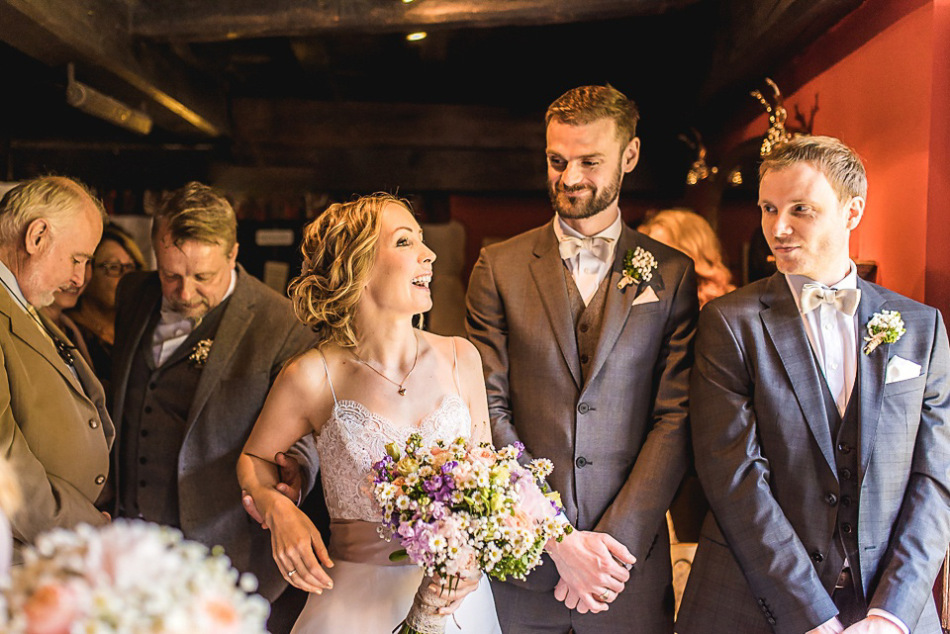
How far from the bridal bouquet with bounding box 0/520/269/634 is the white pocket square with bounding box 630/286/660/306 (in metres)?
2.00

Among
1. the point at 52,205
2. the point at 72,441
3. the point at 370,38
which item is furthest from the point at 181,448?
the point at 370,38

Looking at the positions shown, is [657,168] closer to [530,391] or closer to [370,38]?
[370,38]

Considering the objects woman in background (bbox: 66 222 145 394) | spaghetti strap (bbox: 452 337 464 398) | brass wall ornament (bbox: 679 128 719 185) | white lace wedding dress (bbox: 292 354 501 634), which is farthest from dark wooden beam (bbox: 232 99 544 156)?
white lace wedding dress (bbox: 292 354 501 634)

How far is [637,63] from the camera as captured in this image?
6191 mm

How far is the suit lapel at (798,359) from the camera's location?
2.45 m

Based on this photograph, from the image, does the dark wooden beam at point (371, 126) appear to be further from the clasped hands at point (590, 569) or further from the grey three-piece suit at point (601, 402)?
the clasped hands at point (590, 569)

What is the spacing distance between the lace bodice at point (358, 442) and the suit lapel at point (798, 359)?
102 centimetres

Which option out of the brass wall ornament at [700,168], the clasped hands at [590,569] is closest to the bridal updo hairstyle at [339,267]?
the clasped hands at [590,569]

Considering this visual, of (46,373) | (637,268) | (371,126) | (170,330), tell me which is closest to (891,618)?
(637,268)

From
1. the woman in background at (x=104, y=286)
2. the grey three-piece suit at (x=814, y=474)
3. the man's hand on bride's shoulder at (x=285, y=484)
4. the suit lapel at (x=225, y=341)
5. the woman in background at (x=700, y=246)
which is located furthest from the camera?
the woman in background at (x=104, y=286)

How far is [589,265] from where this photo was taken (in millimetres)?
3027

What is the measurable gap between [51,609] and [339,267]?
167cm

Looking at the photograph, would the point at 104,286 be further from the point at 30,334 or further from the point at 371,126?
the point at 371,126

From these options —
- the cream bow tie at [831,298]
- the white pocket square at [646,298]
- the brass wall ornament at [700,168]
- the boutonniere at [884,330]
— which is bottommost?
the boutonniere at [884,330]
